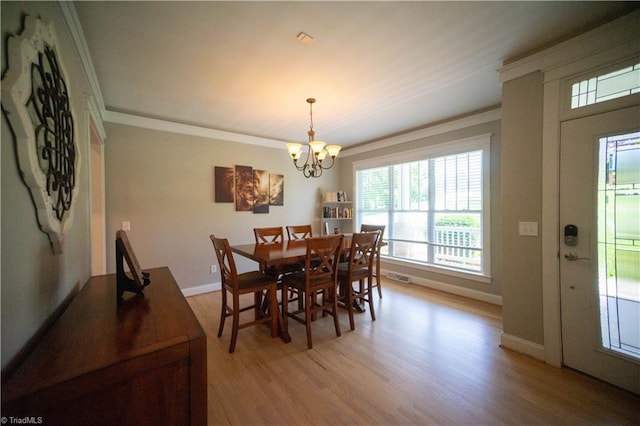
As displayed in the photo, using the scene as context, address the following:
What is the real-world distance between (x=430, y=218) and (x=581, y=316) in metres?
2.28

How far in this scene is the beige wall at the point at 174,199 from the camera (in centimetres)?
316

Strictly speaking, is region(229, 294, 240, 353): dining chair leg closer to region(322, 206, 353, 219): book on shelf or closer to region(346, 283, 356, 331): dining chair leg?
region(346, 283, 356, 331): dining chair leg

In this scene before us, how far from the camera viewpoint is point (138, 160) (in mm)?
3279

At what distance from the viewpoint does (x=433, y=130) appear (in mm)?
3826

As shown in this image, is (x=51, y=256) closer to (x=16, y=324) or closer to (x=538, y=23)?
(x=16, y=324)

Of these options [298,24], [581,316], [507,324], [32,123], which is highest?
[298,24]

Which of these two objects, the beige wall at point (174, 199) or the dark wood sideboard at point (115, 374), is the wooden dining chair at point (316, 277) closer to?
the dark wood sideboard at point (115, 374)

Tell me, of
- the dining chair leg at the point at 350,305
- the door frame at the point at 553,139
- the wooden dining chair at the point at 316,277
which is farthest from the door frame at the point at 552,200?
the wooden dining chair at the point at 316,277

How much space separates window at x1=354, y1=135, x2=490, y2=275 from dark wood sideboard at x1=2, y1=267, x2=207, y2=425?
3684mm

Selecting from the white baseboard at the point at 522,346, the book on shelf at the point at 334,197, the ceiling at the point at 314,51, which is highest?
the ceiling at the point at 314,51

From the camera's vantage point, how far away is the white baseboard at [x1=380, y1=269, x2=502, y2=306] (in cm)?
325

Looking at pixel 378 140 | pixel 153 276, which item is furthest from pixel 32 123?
pixel 378 140

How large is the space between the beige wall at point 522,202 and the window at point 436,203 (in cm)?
122

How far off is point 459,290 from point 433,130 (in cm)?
245
